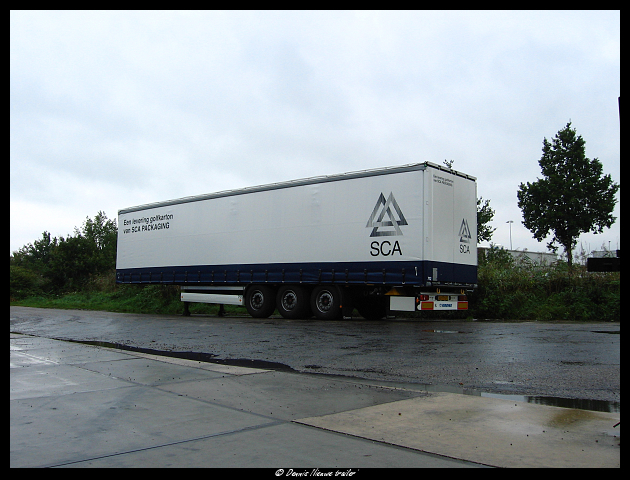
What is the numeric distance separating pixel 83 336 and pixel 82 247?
12616 mm

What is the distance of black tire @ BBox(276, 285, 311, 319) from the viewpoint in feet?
60.4

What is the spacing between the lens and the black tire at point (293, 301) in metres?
18.4

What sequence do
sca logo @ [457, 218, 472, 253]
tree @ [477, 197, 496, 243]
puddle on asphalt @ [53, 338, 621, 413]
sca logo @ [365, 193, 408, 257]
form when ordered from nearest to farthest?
puddle on asphalt @ [53, 338, 621, 413] < sca logo @ [365, 193, 408, 257] < sca logo @ [457, 218, 472, 253] < tree @ [477, 197, 496, 243]

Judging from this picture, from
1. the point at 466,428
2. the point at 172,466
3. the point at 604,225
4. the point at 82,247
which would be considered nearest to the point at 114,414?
the point at 172,466

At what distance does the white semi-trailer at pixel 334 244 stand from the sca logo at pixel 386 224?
0.03 metres

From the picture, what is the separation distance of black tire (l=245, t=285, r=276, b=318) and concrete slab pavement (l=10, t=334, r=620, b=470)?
41.0ft

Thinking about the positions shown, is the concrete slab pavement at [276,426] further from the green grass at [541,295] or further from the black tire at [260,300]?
the black tire at [260,300]

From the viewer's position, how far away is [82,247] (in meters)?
24.6

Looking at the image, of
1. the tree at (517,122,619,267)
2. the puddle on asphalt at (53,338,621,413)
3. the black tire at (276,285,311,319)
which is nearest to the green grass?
the black tire at (276,285,311,319)

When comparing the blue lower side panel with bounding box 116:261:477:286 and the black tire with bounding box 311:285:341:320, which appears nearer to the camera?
the blue lower side panel with bounding box 116:261:477:286

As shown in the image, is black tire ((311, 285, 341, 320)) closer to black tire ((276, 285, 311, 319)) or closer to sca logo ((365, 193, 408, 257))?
black tire ((276, 285, 311, 319))

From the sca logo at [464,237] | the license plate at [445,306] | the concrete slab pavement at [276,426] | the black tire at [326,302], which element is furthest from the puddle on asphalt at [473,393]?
the sca logo at [464,237]

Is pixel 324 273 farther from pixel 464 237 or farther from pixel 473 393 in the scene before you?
pixel 473 393
